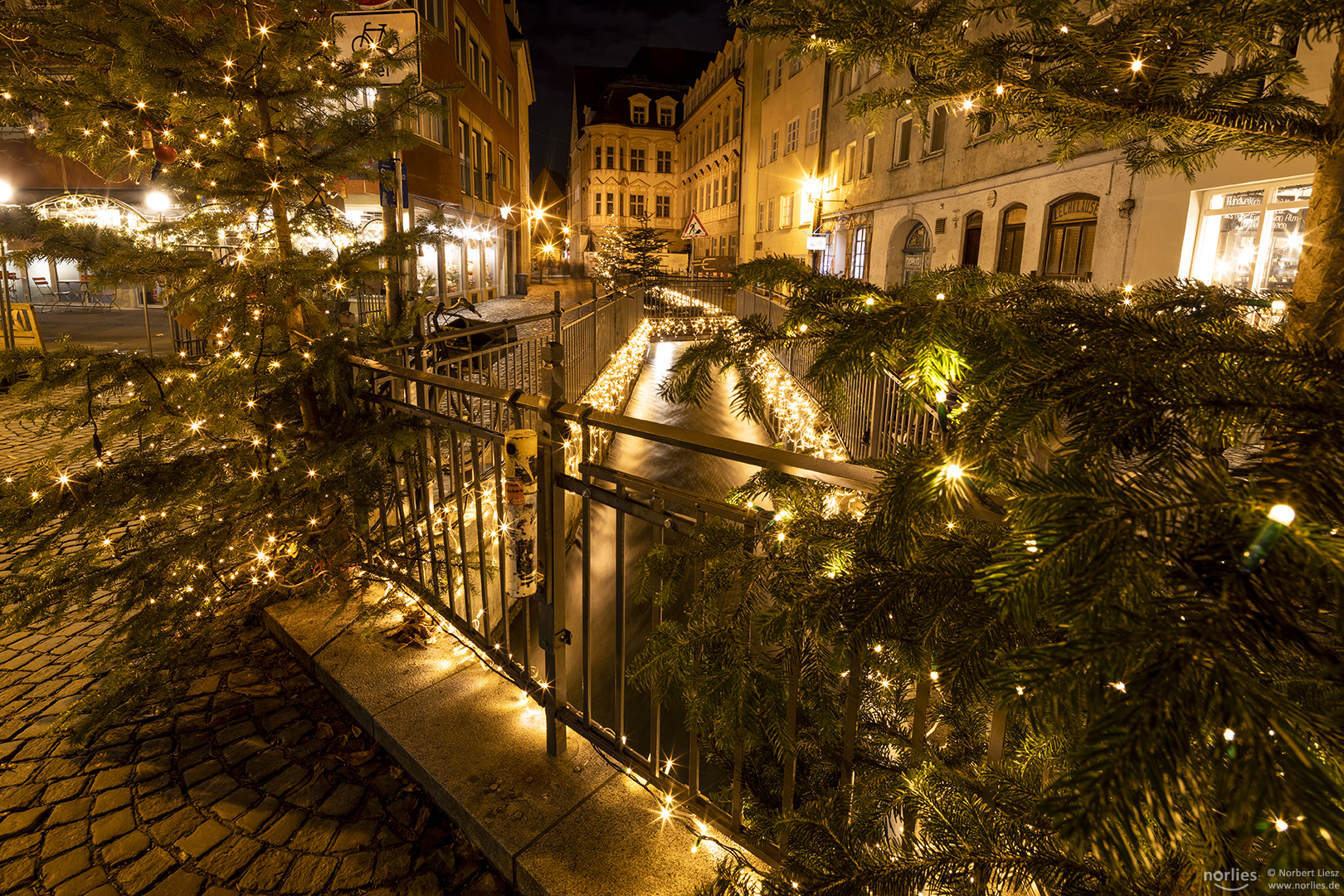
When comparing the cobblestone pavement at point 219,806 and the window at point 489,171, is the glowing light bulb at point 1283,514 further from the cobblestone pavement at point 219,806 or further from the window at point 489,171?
the window at point 489,171

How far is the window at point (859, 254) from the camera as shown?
71.1 feet

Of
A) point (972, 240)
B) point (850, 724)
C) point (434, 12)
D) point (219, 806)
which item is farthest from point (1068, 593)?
point (434, 12)

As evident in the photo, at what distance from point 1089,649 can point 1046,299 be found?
1075 millimetres

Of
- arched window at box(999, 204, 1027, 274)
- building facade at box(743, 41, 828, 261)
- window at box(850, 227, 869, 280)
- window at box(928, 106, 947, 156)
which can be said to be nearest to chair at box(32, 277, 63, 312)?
building facade at box(743, 41, 828, 261)

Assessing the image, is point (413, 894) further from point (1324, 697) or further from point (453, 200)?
point (453, 200)

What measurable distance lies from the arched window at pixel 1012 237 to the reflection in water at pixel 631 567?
769 centimetres

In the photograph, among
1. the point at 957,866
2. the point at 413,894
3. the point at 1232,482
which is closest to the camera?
the point at 1232,482

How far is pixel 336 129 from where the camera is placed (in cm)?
356

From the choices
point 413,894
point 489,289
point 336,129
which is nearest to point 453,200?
point 489,289

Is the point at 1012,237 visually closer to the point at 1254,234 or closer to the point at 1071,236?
the point at 1071,236

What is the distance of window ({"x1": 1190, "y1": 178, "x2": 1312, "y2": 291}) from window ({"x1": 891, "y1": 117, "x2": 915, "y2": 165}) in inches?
423

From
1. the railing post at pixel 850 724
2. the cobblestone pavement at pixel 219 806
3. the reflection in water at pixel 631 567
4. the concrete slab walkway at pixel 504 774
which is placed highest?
the railing post at pixel 850 724

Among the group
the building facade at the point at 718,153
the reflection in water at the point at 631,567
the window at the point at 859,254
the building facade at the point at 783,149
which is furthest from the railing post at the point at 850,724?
the building facade at the point at 718,153

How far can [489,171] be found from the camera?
26.6 meters
